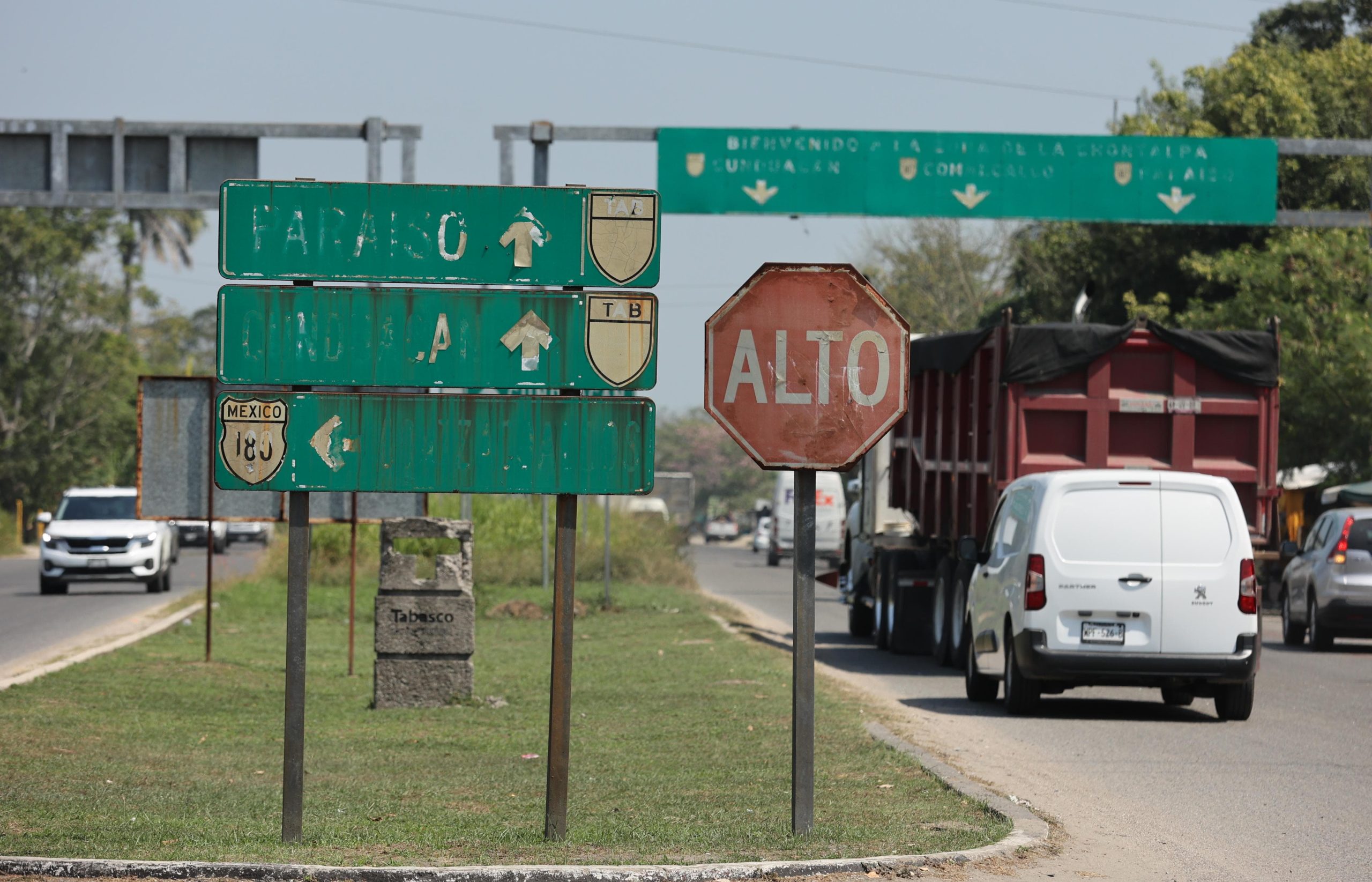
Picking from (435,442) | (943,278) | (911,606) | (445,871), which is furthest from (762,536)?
(445,871)

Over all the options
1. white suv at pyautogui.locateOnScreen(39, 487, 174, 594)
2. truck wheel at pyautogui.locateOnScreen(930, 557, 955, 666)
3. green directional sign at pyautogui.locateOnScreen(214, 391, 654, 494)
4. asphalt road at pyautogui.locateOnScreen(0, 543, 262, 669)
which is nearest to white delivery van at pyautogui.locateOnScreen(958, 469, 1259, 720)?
truck wheel at pyautogui.locateOnScreen(930, 557, 955, 666)

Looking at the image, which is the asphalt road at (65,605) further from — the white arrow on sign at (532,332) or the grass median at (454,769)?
the white arrow on sign at (532,332)

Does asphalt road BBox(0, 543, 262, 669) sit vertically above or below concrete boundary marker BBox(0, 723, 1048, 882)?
below

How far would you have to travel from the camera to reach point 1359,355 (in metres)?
32.9

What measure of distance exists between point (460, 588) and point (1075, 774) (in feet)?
18.4

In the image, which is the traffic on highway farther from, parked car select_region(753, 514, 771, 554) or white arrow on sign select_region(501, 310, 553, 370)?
parked car select_region(753, 514, 771, 554)

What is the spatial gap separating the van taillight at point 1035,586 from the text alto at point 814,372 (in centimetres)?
664

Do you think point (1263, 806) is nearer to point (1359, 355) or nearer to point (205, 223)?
point (1359, 355)

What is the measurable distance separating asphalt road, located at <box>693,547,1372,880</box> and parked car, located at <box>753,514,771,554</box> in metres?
53.3

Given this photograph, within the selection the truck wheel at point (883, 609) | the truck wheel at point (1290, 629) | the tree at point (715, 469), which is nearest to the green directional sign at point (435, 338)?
the truck wheel at point (883, 609)

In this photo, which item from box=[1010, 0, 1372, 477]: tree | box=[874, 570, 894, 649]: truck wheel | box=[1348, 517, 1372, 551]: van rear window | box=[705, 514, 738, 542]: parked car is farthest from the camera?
box=[705, 514, 738, 542]: parked car

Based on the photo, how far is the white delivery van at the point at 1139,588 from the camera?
1412 cm

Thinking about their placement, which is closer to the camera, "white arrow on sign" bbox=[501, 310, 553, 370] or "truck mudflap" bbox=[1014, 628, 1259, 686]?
"white arrow on sign" bbox=[501, 310, 553, 370]

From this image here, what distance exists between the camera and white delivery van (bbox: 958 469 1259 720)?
14.1 meters
